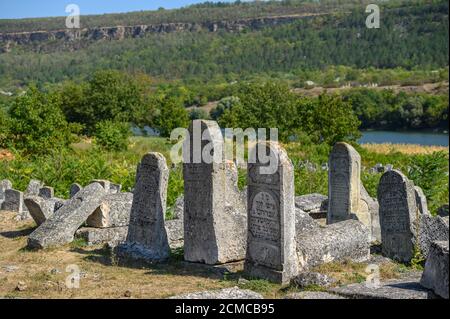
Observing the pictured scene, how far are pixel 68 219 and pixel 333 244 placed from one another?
5.16 metres

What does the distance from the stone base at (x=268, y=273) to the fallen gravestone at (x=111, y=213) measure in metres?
4.13

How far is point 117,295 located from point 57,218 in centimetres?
424

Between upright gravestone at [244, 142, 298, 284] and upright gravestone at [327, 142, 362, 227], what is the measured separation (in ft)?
11.7

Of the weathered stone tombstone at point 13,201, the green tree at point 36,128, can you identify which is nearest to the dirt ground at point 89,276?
the weathered stone tombstone at point 13,201

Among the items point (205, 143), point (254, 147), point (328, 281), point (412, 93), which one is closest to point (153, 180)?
point (205, 143)

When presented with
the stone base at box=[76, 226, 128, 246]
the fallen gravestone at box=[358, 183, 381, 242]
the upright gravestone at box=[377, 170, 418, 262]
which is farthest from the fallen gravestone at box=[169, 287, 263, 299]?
the fallen gravestone at box=[358, 183, 381, 242]

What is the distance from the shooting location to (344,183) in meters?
13.7

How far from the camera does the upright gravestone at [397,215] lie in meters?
11.9

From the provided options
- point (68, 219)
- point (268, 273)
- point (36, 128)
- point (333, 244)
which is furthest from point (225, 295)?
point (36, 128)

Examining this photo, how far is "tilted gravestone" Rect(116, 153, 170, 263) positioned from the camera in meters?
11.9

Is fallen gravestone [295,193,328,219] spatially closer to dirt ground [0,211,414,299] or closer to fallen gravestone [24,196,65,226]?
dirt ground [0,211,414,299]

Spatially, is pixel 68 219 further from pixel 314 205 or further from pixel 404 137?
pixel 404 137

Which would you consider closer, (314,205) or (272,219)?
(272,219)
